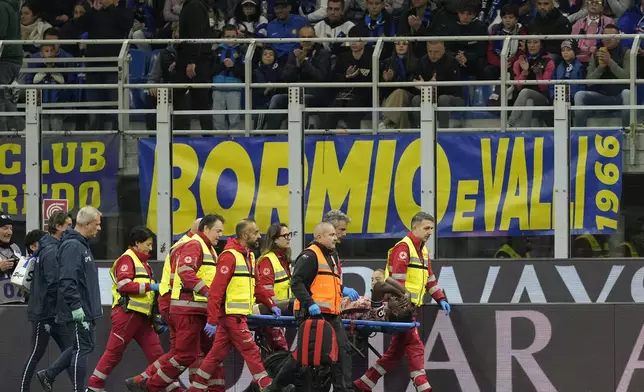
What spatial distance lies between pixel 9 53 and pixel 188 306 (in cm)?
599

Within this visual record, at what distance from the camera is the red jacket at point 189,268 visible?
51.5ft

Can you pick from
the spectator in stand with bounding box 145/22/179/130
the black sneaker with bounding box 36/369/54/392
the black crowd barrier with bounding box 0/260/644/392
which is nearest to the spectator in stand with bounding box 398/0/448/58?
the spectator in stand with bounding box 145/22/179/130

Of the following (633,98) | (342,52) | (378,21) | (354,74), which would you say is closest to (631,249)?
(633,98)

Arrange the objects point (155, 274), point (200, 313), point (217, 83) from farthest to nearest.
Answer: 1. point (217, 83)
2. point (155, 274)
3. point (200, 313)

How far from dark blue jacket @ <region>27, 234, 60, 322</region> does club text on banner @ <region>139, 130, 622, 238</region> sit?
2.75 meters

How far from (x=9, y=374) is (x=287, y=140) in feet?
13.5

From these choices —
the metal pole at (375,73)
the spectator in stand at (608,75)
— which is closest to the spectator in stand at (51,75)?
the metal pole at (375,73)

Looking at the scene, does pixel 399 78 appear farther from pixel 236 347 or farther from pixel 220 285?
pixel 236 347

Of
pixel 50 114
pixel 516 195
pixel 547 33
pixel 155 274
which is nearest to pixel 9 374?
pixel 155 274

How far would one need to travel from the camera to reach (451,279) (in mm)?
18266

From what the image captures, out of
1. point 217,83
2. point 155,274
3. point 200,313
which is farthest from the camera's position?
point 217,83

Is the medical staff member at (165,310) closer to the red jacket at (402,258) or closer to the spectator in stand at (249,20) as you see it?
the red jacket at (402,258)

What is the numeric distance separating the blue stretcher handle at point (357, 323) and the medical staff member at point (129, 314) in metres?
1.03

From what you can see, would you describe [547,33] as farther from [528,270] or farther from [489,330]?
[489,330]
